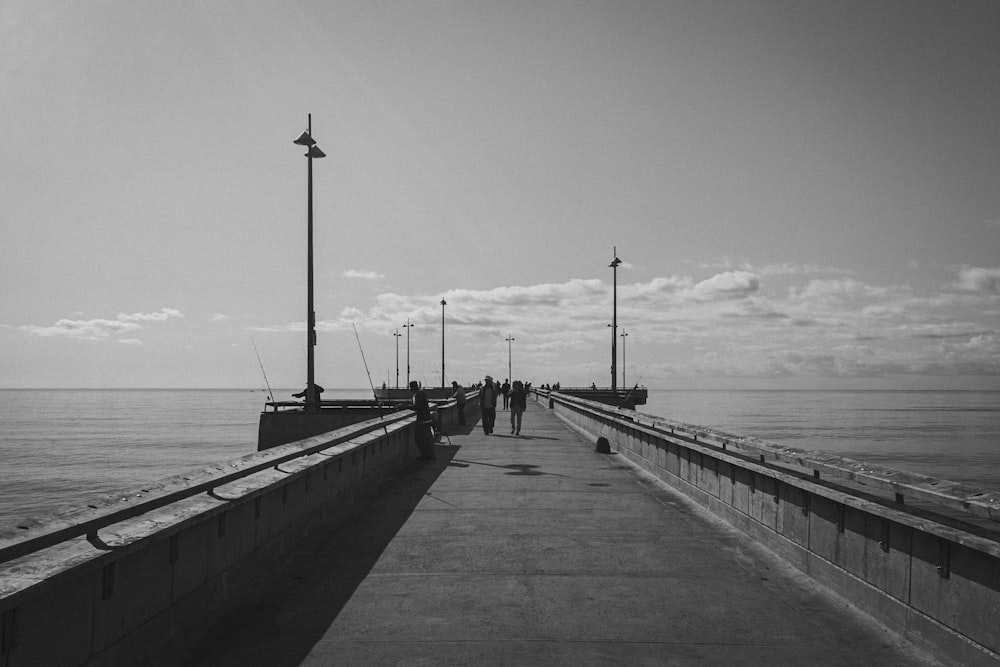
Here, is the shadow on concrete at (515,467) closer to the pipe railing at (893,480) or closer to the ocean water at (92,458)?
the pipe railing at (893,480)

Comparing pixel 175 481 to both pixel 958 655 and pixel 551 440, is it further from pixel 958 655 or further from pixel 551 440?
pixel 551 440

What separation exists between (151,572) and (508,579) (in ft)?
11.2

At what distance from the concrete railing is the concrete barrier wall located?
5.14 metres

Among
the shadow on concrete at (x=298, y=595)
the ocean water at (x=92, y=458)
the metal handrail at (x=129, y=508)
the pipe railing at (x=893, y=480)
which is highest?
the pipe railing at (x=893, y=480)

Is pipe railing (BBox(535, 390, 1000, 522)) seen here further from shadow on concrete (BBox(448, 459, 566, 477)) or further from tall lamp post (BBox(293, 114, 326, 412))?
tall lamp post (BBox(293, 114, 326, 412))

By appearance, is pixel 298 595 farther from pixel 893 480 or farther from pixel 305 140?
pixel 305 140

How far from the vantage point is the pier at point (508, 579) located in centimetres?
486

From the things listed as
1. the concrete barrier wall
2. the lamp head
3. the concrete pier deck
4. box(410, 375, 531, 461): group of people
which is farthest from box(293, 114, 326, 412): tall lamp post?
the concrete barrier wall

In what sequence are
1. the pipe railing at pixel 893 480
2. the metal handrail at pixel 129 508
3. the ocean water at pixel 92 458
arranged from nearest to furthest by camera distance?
1. the metal handrail at pixel 129 508
2. the pipe railing at pixel 893 480
3. the ocean water at pixel 92 458

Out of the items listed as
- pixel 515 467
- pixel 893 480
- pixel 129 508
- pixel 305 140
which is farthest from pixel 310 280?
pixel 893 480

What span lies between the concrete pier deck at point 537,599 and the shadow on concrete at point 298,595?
23mm

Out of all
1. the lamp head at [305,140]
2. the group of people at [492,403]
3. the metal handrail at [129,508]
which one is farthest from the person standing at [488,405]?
the metal handrail at [129,508]

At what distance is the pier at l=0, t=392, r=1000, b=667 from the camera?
191 inches

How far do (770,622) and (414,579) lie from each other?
324cm
